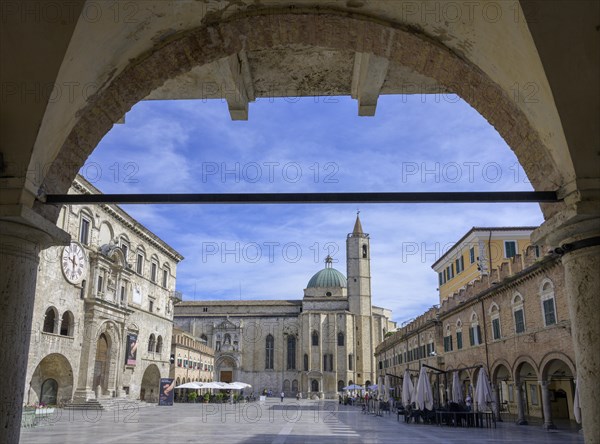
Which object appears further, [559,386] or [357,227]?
[357,227]

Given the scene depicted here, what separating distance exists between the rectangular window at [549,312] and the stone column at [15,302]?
19116 mm

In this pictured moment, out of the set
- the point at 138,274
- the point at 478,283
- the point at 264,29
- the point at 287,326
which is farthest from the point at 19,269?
the point at 287,326

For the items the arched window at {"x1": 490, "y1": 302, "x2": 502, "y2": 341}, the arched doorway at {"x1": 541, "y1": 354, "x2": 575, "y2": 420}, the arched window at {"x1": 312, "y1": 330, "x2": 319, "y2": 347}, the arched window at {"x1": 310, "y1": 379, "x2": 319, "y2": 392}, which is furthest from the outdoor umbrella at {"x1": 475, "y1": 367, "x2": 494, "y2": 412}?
the arched window at {"x1": 312, "y1": 330, "x2": 319, "y2": 347}

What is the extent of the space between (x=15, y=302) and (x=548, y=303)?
64.4ft

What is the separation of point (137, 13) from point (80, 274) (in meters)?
28.4

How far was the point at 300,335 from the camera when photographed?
265 feet

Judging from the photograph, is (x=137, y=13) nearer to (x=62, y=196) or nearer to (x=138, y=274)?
(x=62, y=196)

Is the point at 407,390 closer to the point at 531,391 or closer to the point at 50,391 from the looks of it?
the point at 531,391

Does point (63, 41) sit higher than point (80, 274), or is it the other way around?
point (80, 274)

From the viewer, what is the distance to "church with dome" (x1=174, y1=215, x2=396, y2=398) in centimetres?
7850

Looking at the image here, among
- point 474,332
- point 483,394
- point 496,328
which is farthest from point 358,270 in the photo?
point 483,394

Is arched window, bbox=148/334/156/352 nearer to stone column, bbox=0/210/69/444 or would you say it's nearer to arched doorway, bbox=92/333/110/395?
arched doorway, bbox=92/333/110/395

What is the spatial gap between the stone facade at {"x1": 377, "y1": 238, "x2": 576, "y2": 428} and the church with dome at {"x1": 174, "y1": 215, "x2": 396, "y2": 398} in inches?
1760

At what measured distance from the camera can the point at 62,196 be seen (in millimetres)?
4766
